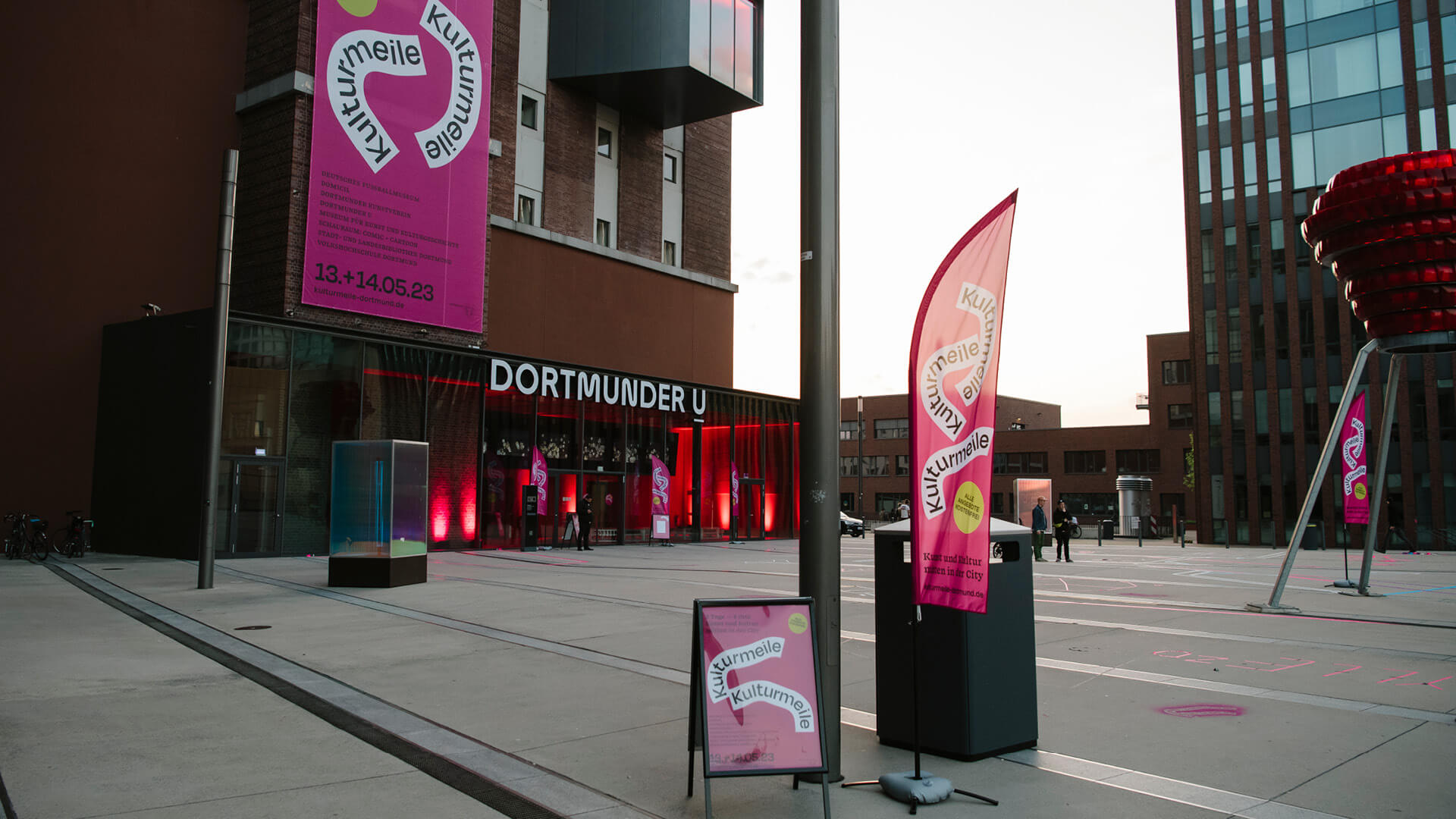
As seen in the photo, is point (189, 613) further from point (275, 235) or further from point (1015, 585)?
point (275, 235)

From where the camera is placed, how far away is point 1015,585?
561cm

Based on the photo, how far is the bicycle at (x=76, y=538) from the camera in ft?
71.5

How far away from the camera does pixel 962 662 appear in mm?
5293

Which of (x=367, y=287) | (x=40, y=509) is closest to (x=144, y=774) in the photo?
(x=367, y=287)

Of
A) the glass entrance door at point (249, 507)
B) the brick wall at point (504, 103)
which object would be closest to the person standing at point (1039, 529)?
the brick wall at point (504, 103)

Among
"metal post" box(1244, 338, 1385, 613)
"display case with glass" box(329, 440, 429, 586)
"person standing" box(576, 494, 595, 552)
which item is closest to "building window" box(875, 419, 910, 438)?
"person standing" box(576, 494, 595, 552)

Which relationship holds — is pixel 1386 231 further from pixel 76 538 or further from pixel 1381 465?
pixel 76 538

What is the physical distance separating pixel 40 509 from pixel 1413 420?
50.0 m

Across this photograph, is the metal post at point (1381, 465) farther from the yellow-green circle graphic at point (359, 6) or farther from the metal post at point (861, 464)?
the metal post at point (861, 464)

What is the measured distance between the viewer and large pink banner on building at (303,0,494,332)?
2489 centimetres

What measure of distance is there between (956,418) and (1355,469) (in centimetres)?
1692

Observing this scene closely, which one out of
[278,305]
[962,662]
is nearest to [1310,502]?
[962,662]

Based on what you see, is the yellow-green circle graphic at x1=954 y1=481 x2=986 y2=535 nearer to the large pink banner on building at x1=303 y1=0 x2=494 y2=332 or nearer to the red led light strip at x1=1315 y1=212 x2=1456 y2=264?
the red led light strip at x1=1315 y1=212 x2=1456 y2=264

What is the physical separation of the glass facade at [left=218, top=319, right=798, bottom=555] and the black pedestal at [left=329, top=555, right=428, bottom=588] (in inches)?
319
